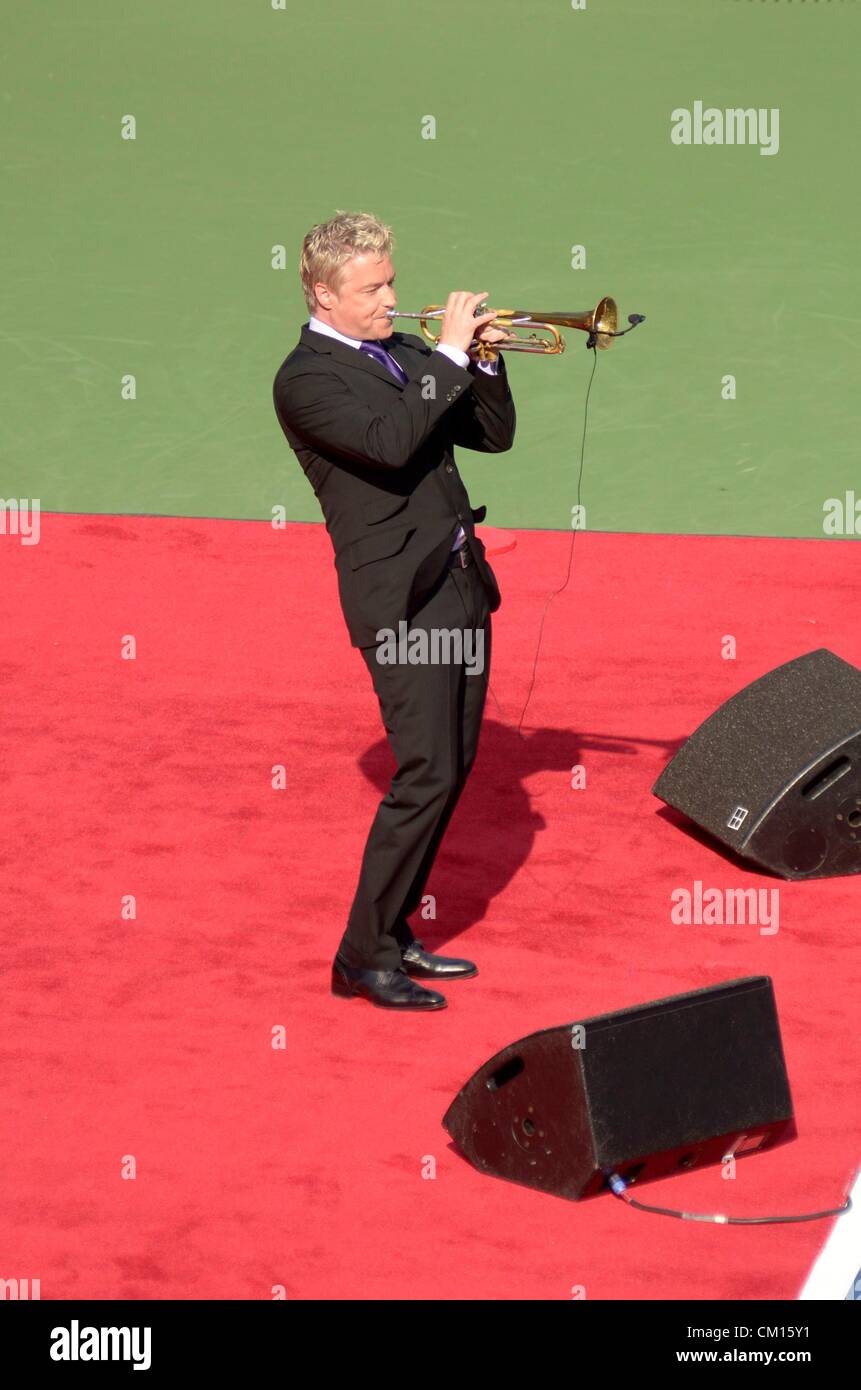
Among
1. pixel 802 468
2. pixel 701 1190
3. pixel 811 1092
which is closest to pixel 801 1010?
pixel 811 1092

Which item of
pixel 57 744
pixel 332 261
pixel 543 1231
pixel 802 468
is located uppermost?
pixel 332 261

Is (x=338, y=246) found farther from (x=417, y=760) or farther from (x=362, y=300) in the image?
Result: (x=417, y=760)

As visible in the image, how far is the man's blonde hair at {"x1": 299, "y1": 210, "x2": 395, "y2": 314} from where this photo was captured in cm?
500

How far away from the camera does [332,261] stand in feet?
16.4

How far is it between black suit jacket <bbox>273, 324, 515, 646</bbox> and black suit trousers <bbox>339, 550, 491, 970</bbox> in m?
0.10

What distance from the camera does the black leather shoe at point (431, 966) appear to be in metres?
5.40

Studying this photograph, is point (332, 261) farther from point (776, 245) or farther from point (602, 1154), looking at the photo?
point (776, 245)

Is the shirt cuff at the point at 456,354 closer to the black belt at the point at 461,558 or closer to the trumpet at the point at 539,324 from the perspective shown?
the trumpet at the point at 539,324

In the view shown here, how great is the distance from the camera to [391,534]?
5.12m

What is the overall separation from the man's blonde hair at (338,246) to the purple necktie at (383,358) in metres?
0.20

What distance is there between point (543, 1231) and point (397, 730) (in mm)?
1493

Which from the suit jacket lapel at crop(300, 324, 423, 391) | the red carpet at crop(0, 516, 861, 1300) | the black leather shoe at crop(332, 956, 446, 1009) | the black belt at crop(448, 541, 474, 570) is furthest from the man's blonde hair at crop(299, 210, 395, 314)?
the red carpet at crop(0, 516, 861, 1300)

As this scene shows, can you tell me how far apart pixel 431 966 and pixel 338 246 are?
2.06m

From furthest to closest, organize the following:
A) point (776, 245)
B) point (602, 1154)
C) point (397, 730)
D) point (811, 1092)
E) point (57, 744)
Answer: point (776, 245) → point (57, 744) → point (397, 730) → point (811, 1092) → point (602, 1154)
